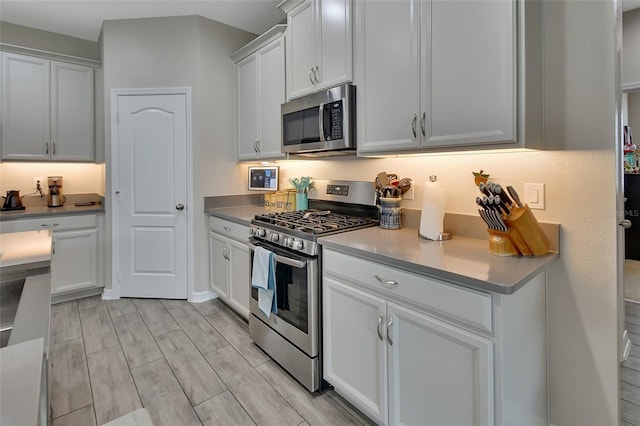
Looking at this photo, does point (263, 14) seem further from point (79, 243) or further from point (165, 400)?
point (165, 400)

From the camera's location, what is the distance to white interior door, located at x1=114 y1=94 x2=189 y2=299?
10.9ft

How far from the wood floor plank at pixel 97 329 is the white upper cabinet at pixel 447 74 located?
242 centimetres

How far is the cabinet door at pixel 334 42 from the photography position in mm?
2098

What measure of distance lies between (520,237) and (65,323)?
3.50m

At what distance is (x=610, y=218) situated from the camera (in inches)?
56.9

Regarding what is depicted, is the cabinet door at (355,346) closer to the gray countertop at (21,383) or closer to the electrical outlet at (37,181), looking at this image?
the gray countertop at (21,383)

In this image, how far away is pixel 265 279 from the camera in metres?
2.20

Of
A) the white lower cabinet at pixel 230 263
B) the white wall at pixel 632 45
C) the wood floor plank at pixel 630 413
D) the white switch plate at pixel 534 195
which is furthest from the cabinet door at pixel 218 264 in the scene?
the white wall at pixel 632 45

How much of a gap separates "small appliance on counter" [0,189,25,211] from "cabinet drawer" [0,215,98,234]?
0.30 m

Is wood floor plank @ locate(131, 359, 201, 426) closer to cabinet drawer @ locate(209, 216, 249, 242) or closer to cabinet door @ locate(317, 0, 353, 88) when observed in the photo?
cabinet drawer @ locate(209, 216, 249, 242)

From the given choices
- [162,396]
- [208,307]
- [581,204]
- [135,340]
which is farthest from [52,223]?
[581,204]

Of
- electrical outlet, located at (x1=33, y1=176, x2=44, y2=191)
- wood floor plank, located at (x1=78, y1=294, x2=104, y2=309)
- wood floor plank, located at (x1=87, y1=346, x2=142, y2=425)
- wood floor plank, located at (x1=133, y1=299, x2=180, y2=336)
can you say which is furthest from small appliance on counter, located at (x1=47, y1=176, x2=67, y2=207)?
wood floor plank, located at (x1=87, y1=346, x2=142, y2=425)

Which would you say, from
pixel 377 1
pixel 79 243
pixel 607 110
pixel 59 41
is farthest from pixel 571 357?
pixel 59 41

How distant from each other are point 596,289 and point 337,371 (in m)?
1.30
